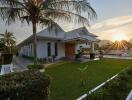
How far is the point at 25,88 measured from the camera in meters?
5.54

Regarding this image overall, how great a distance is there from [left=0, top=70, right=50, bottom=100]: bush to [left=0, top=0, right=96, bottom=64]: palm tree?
10.5 meters

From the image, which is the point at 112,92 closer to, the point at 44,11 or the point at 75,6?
the point at 75,6

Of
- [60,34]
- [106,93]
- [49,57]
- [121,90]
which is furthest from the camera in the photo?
[60,34]

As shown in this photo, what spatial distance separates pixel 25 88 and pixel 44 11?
12.3 m

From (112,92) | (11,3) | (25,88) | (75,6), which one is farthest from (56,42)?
(25,88)

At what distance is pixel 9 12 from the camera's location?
52.6ft

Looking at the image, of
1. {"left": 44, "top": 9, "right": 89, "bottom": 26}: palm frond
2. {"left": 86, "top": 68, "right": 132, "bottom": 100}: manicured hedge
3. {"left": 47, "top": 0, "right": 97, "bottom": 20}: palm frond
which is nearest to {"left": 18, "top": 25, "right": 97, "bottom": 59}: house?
{"left": 44, "top": 9, "right": 89, "bottom": 26}: palm frond

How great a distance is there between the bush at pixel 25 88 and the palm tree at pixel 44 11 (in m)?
10.5

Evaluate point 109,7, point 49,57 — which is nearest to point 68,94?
point 109,7

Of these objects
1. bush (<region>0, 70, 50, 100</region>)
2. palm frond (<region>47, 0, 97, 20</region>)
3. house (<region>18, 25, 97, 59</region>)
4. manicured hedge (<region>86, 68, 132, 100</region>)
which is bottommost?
manicured hedge (<region>86, 68, 132, 100</region>)

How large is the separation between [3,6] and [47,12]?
3134mm

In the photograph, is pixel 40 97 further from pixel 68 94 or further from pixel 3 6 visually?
pixel 3 6

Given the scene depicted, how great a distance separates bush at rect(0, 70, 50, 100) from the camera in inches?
206

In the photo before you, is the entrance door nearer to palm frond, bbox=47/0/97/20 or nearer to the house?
the house
